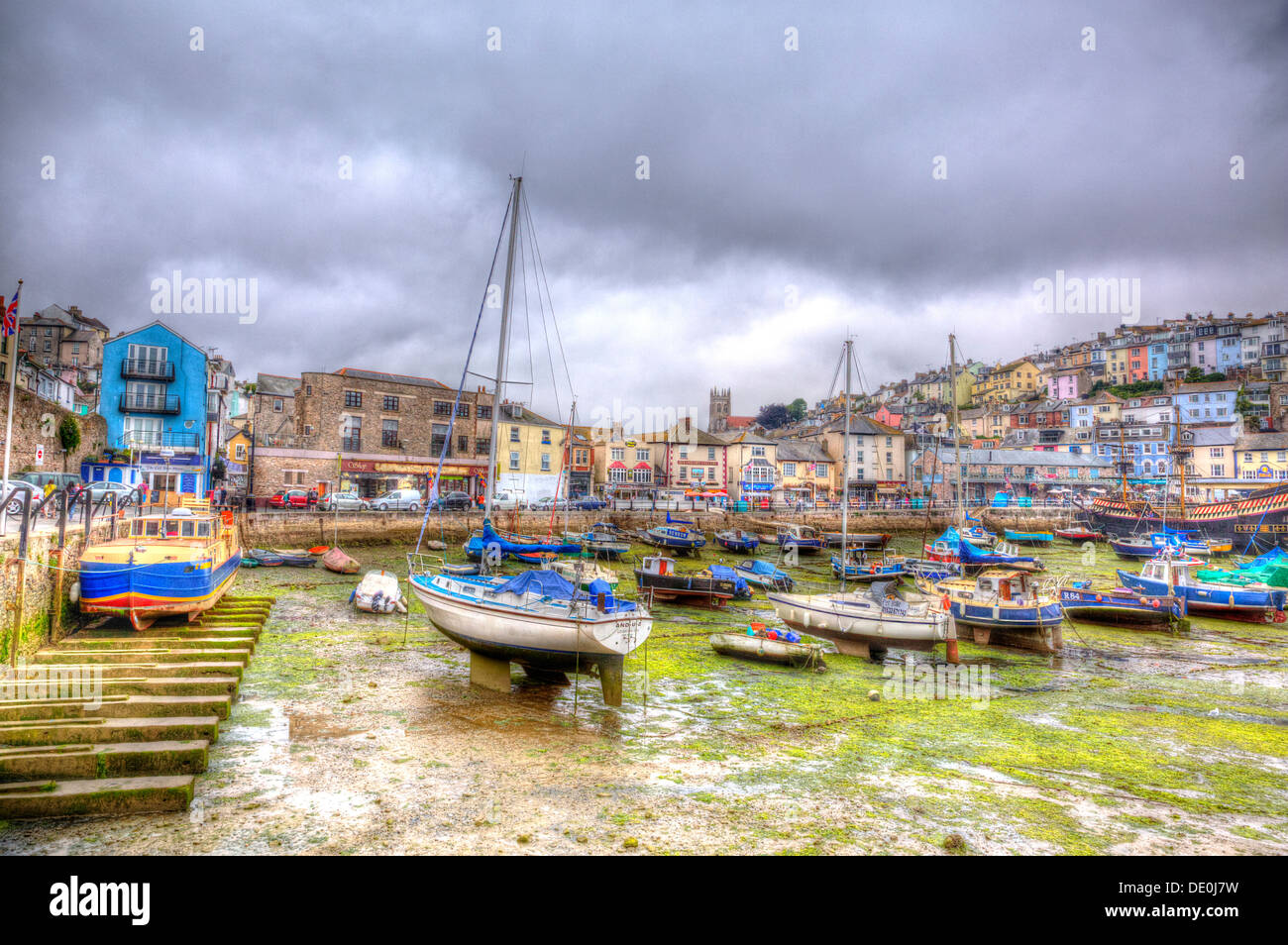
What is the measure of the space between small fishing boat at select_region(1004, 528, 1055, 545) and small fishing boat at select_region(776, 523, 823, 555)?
17.0 meters

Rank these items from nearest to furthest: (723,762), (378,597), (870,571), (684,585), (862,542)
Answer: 1. (723,762)
2. (378,597)
3. (684,585)
4. (870,571)
5. (862,542)

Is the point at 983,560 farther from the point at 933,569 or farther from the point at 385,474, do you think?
the point at 385,474

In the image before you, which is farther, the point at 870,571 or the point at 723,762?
the point at 870,571

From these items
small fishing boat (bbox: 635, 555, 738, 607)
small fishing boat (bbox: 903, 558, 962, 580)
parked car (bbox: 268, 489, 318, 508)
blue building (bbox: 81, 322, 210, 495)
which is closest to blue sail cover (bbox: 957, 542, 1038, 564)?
small fishing boat (bbox: 903, 558, 962, 580)

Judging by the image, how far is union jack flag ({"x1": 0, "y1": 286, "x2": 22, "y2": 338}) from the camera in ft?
48.8

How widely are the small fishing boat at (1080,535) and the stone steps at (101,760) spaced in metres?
62.7

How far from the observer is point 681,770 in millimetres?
9672

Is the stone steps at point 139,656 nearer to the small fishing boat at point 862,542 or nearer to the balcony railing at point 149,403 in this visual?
the balcony railing at point 149,403

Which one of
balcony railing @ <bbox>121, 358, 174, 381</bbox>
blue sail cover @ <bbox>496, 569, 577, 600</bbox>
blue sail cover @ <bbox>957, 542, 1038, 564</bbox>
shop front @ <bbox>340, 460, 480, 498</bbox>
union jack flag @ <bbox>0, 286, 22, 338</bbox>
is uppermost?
balcony railing @ <bbox>121, 358, 174, 381</bbox>

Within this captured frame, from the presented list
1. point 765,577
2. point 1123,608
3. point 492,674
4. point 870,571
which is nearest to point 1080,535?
point 870,571

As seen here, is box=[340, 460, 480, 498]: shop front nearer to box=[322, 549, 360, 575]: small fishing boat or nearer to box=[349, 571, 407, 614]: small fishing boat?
box=[322, 549, 360, 575]: small fishing boat

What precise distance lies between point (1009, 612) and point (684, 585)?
11712 millimetres

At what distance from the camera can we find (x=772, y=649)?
1734 cm

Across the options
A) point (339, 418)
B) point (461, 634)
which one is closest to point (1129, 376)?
point (339, 418)
